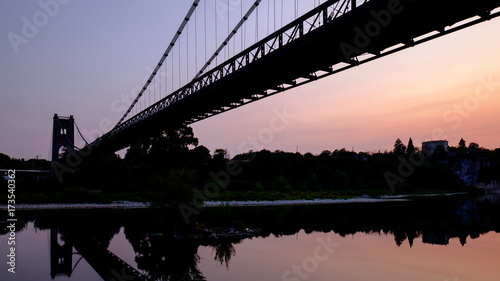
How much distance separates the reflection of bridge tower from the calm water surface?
0.03 meters

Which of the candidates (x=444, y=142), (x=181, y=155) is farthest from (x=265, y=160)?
(x=444, y=142)

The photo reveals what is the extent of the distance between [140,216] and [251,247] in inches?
499

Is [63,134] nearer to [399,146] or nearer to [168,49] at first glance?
[168,49]

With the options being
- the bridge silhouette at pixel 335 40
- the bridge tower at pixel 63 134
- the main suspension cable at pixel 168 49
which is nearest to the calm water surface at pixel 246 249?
the bridge silhouette at pixel 335 40

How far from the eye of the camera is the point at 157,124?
118 feet

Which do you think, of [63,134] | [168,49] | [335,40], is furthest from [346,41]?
[63,134]

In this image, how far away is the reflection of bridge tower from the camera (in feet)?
43.4

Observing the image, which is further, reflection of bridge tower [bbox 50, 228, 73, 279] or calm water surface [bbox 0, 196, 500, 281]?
A: calm water surface [bbox 0, 196, 500, 281]

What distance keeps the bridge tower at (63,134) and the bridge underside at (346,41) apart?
4329 centimetres

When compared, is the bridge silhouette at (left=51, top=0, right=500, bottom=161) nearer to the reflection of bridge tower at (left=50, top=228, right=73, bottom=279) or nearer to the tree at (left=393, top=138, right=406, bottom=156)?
the reflection of bridge tower at (left=50, top=228, right=73, bottom=279)

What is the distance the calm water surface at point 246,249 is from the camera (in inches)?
533

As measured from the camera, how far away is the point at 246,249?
694 inches

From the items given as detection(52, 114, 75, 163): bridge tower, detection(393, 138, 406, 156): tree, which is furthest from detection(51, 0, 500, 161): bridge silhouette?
detection(393, 138, 406, 156): tree

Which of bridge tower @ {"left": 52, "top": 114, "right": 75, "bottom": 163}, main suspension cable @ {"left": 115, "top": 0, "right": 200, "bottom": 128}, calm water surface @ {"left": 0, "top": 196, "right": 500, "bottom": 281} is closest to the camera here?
calm water surface @ {"left": 0, "top": 196, "right": 500, "bottom": 281}
